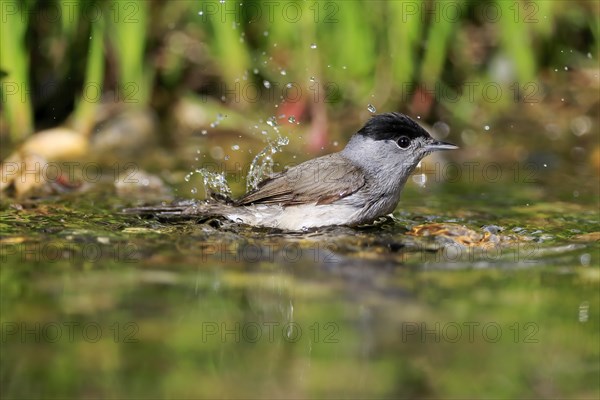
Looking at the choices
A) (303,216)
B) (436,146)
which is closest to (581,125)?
(436,146)

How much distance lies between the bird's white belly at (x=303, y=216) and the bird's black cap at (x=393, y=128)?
0.51 m

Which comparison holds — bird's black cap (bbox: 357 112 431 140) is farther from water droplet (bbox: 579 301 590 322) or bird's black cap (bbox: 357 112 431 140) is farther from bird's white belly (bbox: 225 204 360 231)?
water droplet (bbox: 579 301 590 322)

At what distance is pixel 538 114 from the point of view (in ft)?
27.4

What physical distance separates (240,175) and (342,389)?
4.02 meters

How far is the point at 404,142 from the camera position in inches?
224

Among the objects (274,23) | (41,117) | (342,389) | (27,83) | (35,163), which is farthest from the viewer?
(41,117)

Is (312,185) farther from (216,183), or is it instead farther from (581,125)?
(581,125)

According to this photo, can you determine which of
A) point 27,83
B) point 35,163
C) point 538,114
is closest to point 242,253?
point 35,163

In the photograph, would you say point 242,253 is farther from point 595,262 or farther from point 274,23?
point 274,23

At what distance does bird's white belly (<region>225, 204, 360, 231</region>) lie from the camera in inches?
213

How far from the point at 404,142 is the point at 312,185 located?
60 cm

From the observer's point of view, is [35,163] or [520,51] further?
[520,51]

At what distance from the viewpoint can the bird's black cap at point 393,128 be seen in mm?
5641

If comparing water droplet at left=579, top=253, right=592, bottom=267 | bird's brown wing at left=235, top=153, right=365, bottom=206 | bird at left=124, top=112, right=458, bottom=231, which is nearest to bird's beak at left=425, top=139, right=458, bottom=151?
bird at left=124, top=112, right=458, bottom=231
